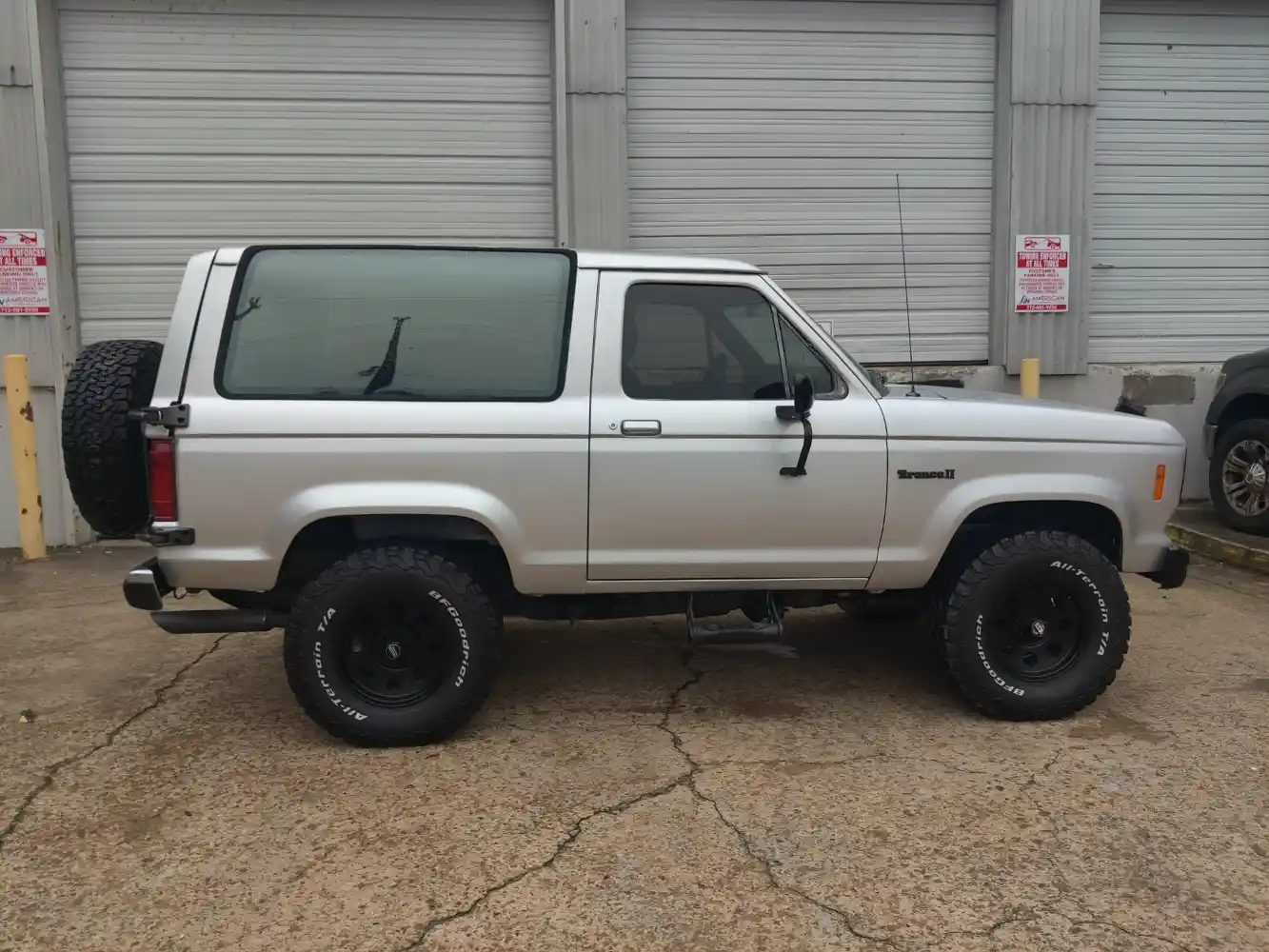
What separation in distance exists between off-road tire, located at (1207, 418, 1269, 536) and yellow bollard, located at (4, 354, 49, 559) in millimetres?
8727

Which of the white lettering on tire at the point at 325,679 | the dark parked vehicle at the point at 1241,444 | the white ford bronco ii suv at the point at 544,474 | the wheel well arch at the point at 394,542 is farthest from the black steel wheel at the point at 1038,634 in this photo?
the dark parked vehicle at the point at 1241,444

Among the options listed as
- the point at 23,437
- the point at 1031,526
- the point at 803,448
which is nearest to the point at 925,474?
the point at 803,448

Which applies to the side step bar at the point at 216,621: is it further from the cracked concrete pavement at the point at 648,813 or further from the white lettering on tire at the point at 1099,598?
the white lettering on tire at the point at 1099,598

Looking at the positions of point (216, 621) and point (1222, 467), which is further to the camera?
point (1222, 467)

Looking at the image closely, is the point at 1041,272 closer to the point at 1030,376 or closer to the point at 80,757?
the point at 1030,376

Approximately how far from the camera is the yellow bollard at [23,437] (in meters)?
7.17

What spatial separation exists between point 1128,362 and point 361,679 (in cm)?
765

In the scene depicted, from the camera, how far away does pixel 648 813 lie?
340 centimetres

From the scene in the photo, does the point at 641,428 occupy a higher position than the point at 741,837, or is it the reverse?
the point at 641,428

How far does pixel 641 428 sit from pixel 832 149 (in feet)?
18.2

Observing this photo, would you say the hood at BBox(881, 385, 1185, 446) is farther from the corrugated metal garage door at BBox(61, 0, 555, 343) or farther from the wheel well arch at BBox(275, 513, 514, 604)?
the corrugated metal garage door at BBox(61, 0, 555, 343)

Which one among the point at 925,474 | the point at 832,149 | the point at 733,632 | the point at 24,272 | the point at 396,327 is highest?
the point at 832,149

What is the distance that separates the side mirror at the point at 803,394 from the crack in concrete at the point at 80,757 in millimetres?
3028

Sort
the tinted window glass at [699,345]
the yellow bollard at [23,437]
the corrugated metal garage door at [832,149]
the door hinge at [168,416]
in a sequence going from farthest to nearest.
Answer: the corrugated metal garage door at [832,149] < the yellow bollard at [23,437] < the tinted window glass at [699,345] < the door hinge at [168,416]
